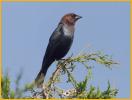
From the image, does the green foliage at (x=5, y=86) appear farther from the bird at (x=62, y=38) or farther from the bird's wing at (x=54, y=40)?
the bird's wing at (x=54, y=40)

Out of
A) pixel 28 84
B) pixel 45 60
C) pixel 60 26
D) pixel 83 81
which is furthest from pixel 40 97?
pixel 60 26

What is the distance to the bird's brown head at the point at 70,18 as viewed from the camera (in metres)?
9.94

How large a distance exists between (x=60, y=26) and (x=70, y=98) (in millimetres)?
4228

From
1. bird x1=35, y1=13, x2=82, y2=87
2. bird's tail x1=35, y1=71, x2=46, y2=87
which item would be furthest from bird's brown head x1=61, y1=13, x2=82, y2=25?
bird's tail x1=35, y1=71, x2=46, y2=87

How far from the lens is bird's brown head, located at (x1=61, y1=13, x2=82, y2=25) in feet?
32.6

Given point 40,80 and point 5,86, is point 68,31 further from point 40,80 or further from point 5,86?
point 5,86

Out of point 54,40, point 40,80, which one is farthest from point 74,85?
point 54,40

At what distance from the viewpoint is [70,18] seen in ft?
32.7

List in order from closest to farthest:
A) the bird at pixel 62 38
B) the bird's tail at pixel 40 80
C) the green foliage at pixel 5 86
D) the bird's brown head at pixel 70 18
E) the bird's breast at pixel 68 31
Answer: the green foliage at pixel 5 86 < the bird's tail at pixel 40 80 < the bird at pixel 62 38 < the bird's breast at pixel 68 31 < the bird's brown head at pixel 70 18

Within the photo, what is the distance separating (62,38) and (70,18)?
1.49 ft

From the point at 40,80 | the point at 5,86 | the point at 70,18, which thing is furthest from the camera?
the point at 70,18

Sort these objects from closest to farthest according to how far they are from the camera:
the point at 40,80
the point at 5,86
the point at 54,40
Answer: the point at 5,86, the point at 40,80, the point at 54,40

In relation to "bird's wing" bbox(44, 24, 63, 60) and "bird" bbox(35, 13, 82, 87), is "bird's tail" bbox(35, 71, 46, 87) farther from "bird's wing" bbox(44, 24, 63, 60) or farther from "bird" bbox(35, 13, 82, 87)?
"bird's wing" bbox(44, 24, 63, 60)

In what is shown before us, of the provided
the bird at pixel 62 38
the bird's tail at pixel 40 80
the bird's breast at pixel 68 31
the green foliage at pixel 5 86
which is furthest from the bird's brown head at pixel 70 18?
the green foliage at pixel 5 86
